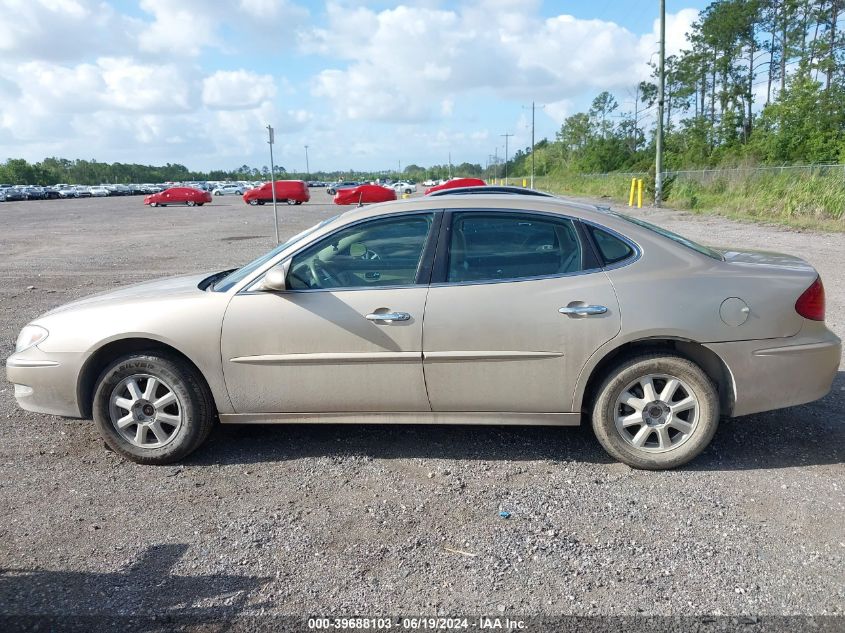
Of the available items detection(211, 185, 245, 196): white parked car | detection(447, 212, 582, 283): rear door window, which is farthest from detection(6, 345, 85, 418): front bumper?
detection(211, 185, 245, 196): white parked car

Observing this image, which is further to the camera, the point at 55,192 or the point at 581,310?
the point at 55,192

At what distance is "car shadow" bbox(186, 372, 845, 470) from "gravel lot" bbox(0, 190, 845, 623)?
16mm

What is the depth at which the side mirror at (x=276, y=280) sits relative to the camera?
400 cm

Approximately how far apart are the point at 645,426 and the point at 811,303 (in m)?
1.24

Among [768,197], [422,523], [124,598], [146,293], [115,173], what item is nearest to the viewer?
[124,598]

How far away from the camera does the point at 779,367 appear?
3.95 metres

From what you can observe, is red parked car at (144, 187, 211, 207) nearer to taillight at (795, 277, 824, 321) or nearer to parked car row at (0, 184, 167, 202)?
parked car row at (0, 184, 167, 202)

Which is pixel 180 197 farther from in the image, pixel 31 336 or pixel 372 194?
pixel 31 336

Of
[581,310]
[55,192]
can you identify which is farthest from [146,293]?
[55,192]

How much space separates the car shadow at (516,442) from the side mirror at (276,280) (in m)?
1.15

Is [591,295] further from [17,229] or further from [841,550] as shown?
[17,229]

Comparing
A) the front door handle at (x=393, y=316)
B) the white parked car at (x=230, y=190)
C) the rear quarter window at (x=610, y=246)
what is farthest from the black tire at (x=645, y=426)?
the white parked car at (x=230, y=190)

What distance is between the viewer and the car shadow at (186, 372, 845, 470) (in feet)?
14.0

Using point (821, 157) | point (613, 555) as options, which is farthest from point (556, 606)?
point (821, 157)
